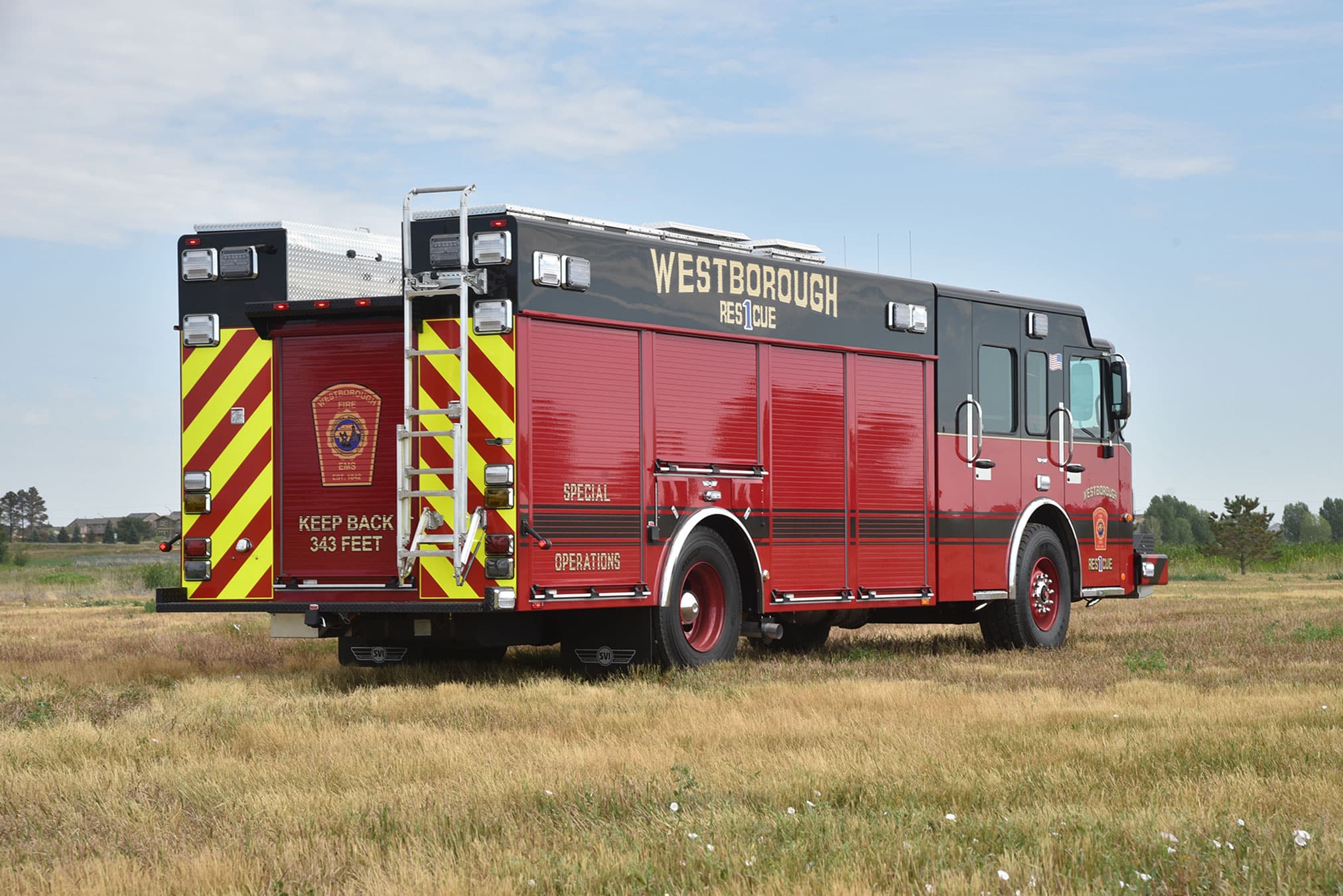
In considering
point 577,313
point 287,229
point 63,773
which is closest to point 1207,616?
point 577,313

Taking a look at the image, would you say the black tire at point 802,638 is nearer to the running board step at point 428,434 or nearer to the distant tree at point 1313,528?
the running board step at point 428,434

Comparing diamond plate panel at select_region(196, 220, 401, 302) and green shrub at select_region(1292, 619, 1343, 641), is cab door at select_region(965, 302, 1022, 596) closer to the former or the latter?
green shrub at select_region(1292, 619, 1343, 641)

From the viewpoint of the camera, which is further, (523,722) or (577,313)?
(577,313)

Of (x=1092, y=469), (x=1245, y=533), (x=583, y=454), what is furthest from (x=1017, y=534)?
(x=1245, y=533)

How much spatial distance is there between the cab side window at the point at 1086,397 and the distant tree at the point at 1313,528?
9842 cm

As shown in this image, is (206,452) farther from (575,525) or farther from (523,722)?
(523,722)

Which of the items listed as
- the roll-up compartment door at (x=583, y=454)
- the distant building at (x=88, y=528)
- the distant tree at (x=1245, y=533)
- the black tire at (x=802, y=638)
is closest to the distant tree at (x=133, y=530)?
the distant building at (x=88, y=528)

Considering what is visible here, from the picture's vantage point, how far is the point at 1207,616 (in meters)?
19.1

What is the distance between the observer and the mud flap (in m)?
11.8

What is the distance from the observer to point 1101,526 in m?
16.4

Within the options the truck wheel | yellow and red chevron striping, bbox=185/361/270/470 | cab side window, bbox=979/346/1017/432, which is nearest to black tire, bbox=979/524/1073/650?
cab side window, bbox=979/346/1017/432

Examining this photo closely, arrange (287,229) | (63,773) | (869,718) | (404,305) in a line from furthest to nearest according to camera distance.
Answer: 1. (287,229)
2. (404,305)
3. (869,718)
4. (63,773)

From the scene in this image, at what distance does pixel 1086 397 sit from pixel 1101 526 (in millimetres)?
1292

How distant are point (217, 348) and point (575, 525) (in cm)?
292
